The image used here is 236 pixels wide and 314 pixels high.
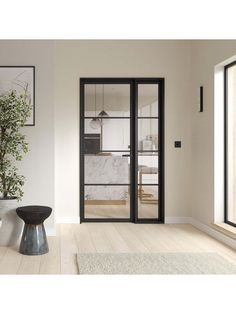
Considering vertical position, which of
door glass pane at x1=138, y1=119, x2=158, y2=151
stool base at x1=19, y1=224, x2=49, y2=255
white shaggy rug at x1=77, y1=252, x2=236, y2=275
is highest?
door glass pane at x1=138, y1=119, x2=158, y2=151

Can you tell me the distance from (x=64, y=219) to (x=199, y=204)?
195 cm

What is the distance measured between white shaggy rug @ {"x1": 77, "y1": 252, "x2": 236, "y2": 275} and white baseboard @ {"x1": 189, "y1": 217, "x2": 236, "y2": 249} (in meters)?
0.40

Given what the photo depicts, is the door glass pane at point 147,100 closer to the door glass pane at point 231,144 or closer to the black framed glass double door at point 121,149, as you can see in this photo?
the black framed glass double door at point 121,149

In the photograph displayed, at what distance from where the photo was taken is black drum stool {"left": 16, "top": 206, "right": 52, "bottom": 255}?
3670 millimetres

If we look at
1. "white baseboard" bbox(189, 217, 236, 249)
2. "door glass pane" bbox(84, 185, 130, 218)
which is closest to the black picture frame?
"door glass pane" bbox(84, 185, 130, 218)

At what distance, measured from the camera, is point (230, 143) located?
4.44 m

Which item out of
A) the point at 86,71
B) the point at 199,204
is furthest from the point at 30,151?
the point at 199,204

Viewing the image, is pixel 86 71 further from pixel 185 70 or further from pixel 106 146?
pixel 185 70

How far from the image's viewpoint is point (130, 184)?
5.55 meters

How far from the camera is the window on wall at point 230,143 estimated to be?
4.37m

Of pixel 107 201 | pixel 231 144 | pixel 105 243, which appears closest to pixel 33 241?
pixel 105 243

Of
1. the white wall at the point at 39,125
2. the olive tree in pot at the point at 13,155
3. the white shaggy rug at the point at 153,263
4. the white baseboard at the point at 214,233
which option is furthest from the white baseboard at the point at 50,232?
the white baseboard at the point at 214,233

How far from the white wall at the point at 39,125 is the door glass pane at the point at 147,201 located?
151 centimetres

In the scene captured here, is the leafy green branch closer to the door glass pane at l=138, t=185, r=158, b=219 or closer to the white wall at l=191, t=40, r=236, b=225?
the door glass pane at l=138, t=185, r=158, b=219
